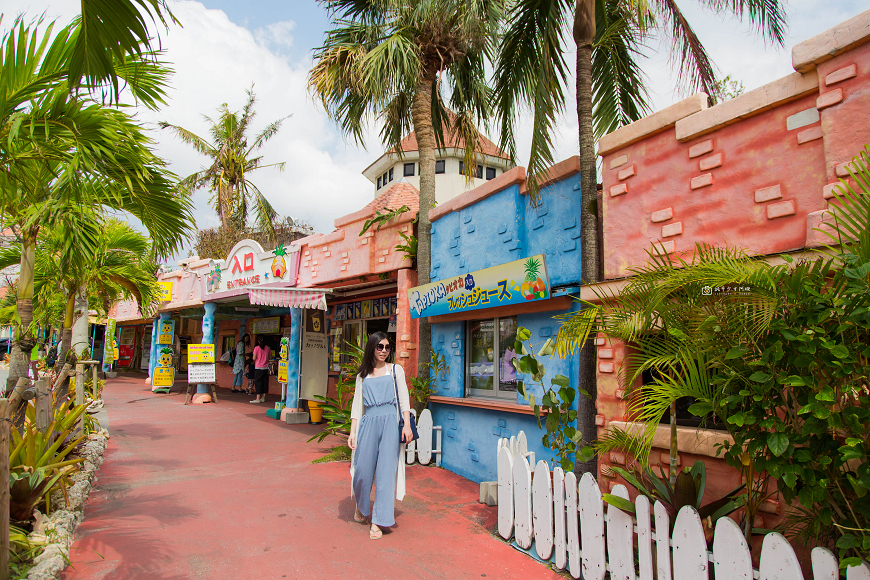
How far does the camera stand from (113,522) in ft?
→ 16.1

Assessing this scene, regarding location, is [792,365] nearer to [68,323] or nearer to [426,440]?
[426,440]

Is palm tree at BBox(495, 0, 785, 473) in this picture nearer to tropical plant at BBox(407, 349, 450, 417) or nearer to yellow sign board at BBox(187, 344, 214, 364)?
tropical plant at BBox(407, 349, 450, 417)

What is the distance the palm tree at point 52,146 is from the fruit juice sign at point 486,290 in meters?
3.47

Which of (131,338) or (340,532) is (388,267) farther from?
(131,338)

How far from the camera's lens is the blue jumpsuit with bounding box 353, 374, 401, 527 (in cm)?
479

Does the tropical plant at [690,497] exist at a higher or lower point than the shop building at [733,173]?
lower

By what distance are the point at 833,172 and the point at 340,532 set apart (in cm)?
465

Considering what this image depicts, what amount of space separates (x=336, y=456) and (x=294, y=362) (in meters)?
4.31

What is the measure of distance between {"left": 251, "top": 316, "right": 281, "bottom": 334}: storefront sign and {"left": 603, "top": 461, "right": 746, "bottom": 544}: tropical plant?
45.4ft

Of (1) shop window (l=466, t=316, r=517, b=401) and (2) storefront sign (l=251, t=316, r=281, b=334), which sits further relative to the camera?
(2) storefront sign (l=251, t=316, r=281, b=334)

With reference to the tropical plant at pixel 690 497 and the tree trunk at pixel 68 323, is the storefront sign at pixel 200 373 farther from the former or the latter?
the tropical plant at pixel 690 497

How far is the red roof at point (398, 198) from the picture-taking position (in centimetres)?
1067

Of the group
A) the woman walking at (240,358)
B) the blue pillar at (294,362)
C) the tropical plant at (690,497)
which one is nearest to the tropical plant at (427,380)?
the tropical plant at (690,497)

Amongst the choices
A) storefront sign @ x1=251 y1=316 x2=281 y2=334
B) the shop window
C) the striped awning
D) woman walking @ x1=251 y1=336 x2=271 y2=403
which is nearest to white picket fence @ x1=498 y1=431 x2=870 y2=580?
the shop window
